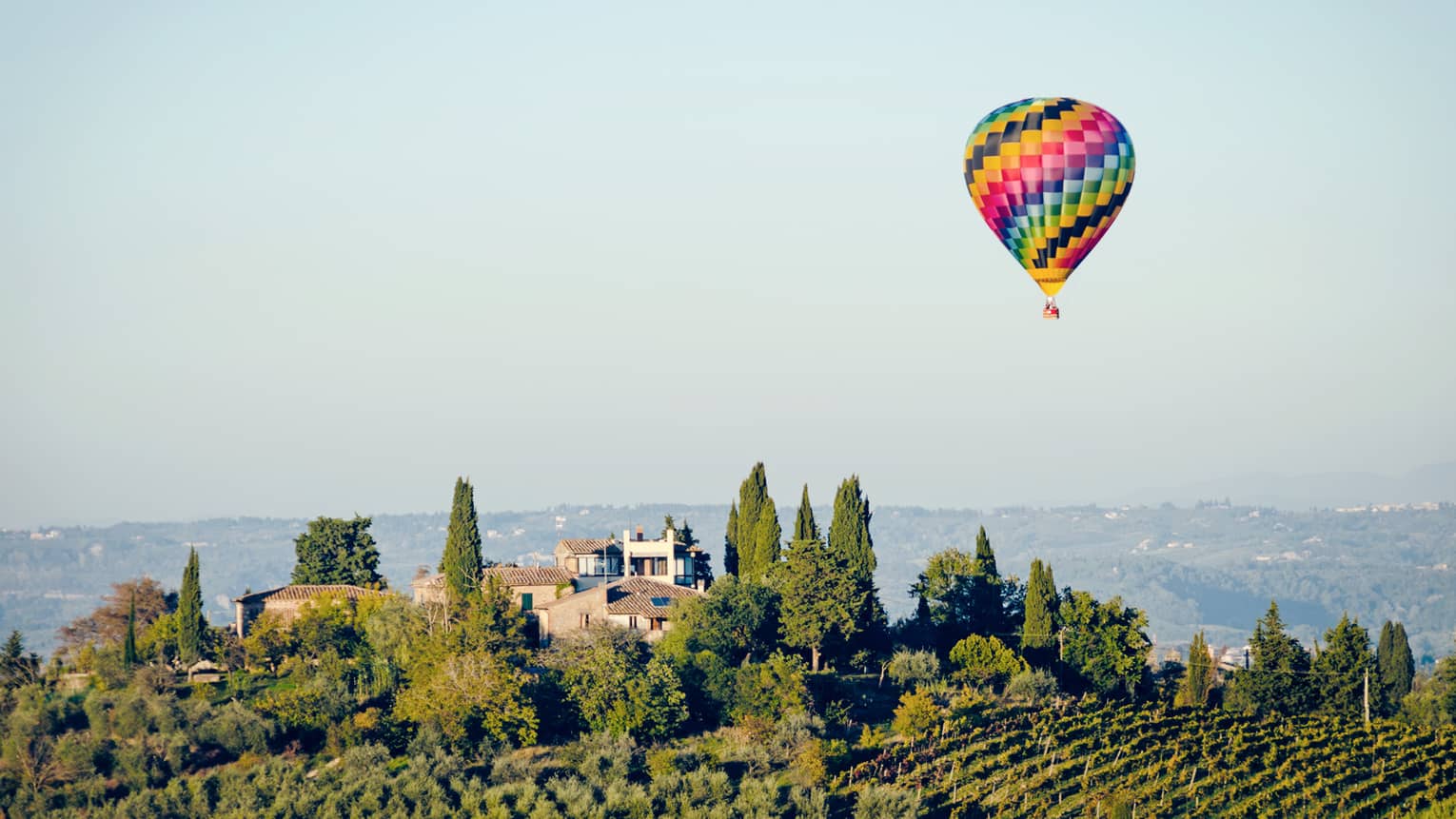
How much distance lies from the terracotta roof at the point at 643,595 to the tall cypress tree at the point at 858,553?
20.5ft

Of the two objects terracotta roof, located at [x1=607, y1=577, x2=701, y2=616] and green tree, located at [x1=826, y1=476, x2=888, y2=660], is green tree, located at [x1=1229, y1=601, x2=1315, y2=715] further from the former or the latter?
terracotta roof, located at [x1=607, y1=577, x2=701, y2=616]

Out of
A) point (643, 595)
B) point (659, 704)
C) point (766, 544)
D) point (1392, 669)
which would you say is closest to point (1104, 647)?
point (766, 544)

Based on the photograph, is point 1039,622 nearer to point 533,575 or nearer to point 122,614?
point 533,575

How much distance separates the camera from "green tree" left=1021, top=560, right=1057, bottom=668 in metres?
68.8

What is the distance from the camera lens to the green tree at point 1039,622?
68750mm

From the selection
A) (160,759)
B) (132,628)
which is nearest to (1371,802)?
(160,759)

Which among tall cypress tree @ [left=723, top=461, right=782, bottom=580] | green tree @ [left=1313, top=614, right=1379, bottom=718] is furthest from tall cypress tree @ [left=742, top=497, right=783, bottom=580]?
green tree @ [left=1313, top=614, right=1379, bottom=718]

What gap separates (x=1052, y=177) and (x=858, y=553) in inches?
826

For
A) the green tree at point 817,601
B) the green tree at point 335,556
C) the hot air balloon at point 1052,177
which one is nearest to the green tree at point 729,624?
the green tree at point 817,601

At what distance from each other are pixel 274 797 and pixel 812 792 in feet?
53.6

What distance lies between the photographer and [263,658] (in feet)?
215

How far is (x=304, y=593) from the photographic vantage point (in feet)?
236

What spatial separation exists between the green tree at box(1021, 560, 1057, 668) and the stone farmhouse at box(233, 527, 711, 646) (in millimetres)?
13121

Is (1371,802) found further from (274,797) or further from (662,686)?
(274,797)
